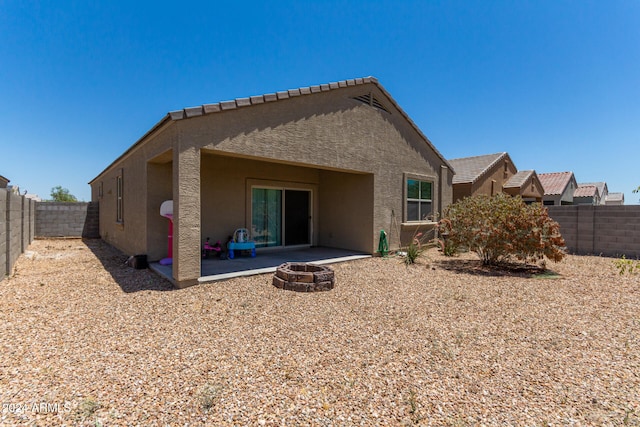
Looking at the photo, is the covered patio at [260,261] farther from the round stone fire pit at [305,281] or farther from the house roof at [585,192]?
the house roof at [585,192]

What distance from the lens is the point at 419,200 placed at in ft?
39.5

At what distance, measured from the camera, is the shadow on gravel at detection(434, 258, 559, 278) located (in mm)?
8106

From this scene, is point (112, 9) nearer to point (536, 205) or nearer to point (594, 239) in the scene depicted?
point (536, 205)

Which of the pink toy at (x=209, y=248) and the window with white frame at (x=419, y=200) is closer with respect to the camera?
the pink toy at (x=209, y=248)

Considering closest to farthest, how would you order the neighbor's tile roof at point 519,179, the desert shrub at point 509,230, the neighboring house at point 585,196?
1. the desert shrub at point 509,230
2. the neighbor's tile roof at point 519,179
3. the neighboring house at point 585,196

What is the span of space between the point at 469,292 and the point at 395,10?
9.05 m

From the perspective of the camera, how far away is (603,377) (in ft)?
10.1

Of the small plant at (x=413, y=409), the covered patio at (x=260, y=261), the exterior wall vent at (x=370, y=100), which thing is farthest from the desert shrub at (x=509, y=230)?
the small plant at (x=413, y=409)

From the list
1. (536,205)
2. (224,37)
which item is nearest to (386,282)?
(536,205)

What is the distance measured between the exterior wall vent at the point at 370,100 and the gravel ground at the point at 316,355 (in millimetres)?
6428

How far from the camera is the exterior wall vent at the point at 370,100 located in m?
9.85

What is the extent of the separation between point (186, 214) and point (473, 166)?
1762 cm

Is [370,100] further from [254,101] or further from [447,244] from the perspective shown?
[447,244]

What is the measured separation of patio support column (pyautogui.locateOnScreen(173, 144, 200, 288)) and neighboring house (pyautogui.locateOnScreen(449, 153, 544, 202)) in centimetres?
1461
